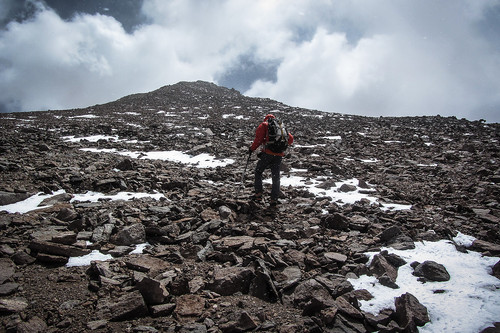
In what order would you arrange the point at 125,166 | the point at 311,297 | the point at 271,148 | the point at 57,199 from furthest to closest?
the point at 125,166 → the point at 271,148 → the point at 57,199 → the point at 311,297

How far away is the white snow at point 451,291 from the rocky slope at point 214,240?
0.17 m

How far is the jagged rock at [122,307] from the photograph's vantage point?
9.54 feet

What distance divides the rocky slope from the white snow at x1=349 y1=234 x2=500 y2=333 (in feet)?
0.57

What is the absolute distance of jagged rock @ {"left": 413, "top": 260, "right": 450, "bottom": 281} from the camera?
3.68m

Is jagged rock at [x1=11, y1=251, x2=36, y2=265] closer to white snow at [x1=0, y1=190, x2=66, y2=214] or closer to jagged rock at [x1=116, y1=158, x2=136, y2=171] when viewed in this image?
white snow at [x1=0, y1=190, x2=66, y2=214]

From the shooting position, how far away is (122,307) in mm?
2986

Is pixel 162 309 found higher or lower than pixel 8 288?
lower

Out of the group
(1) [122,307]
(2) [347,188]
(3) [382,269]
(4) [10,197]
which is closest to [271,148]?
(2) [347,188]

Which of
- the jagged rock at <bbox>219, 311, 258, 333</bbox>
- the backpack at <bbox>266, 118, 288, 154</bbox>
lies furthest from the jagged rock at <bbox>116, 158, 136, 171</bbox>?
the jagged rock at <bbox>219, 311, 258, 333</bbox>

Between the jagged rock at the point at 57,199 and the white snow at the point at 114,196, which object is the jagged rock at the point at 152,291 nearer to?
the white snow at the point at 114,196

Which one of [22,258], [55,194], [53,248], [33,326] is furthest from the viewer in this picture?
[55,194]

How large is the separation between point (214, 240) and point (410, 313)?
3.25 metres

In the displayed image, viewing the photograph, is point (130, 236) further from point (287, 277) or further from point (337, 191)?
point (337, 191)

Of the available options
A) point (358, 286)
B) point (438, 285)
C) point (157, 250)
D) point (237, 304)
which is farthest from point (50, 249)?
point (438, 285)
